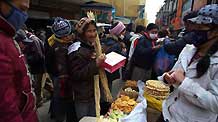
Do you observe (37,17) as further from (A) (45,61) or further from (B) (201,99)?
(B) (201,99)

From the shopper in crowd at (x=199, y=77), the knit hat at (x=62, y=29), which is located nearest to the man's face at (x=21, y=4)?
the shopper in crowd at (x=199, y=77)

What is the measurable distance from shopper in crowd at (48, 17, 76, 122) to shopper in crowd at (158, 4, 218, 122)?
160 cm

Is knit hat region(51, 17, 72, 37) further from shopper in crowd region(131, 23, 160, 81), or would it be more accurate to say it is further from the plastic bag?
the plastic bag

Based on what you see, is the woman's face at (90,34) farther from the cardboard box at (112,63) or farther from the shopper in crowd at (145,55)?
the shopper in crowd at (145,55)

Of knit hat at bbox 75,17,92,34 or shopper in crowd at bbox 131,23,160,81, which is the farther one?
shopper in crowd at bbox 131,23,160,81

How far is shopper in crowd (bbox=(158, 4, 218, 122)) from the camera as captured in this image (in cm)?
177

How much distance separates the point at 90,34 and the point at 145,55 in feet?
7.91

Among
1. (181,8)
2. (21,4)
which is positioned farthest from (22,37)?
(181,8)

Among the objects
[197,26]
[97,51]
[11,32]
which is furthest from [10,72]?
[97,51]

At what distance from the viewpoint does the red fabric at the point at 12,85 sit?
1312mm

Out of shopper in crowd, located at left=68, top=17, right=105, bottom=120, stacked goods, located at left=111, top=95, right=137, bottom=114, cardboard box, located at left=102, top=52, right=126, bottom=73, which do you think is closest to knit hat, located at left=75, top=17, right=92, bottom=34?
shopper in crowd, located at left=68, top=17, right=105, bottom=120

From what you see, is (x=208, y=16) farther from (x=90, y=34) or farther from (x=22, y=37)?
(x=22, y=37)

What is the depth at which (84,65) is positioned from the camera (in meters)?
2.89

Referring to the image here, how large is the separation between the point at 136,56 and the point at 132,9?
1472 centimetres
